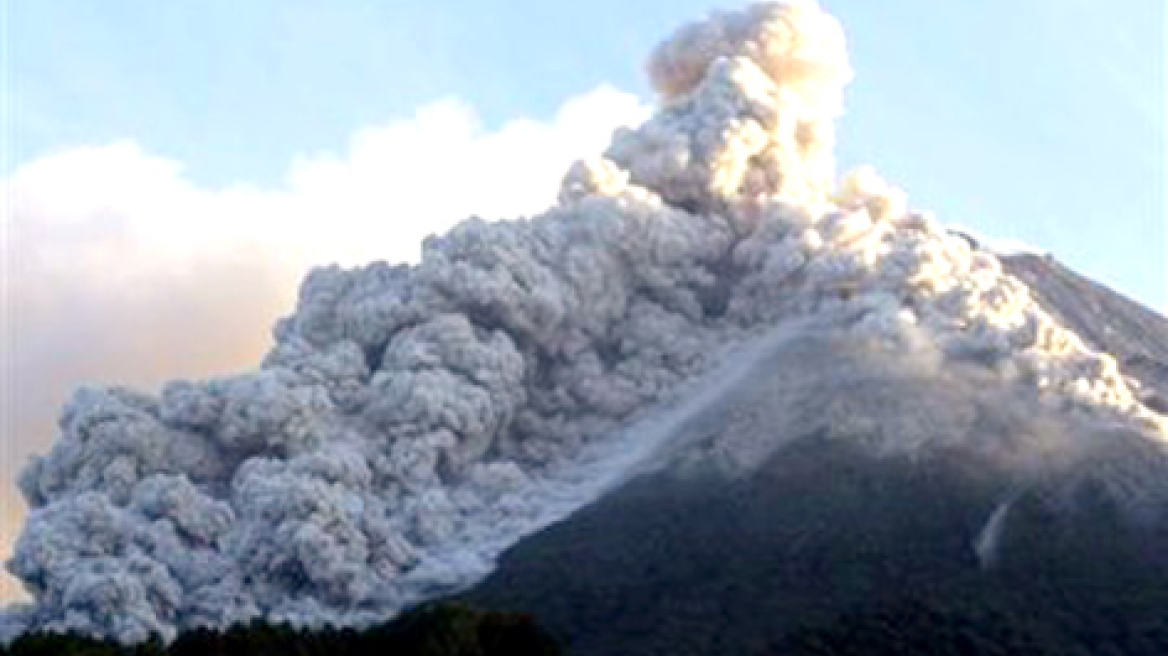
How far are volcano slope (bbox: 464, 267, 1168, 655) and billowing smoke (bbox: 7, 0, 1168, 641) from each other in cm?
253

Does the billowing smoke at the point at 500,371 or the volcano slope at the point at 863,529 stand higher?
the billowing smoke at the point at 500,371

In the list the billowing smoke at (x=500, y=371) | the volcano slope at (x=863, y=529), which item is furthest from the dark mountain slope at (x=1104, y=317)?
the volcano slope at (x=863, y=529)

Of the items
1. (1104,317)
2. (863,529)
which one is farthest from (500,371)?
(1104,317)

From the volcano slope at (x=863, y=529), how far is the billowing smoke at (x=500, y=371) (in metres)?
2.53

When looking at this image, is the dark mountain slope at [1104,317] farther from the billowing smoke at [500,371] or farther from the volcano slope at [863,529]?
the volcano slope at [863,529]

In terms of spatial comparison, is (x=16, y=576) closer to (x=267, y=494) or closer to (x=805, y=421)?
(x=267, y=494)

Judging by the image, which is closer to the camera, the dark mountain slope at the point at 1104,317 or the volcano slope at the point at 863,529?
the volcano slope at the point at 863,529

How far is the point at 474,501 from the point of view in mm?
85188

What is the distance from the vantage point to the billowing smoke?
7738 cm

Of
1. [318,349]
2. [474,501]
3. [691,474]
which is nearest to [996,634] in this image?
[691,474]

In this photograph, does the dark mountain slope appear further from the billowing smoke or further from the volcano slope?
the volcano slope

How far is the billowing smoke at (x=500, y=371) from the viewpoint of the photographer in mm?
77375

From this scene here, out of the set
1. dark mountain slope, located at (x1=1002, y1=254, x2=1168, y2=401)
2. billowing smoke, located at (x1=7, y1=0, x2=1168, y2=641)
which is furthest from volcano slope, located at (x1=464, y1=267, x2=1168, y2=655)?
dark mountain slope, located at (x1=1002, y1=254, x2=1168, y2=401)

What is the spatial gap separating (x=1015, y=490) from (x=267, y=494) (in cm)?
2605
